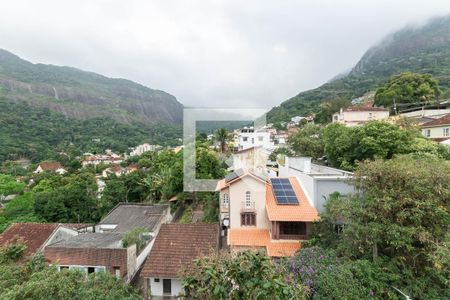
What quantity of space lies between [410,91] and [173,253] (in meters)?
33.3

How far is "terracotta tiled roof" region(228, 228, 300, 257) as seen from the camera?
962 centimetres

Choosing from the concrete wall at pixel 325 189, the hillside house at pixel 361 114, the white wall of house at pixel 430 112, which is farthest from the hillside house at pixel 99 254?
the white wall of house at pixel 430 112

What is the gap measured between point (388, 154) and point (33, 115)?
103278 mm

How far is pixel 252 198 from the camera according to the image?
11320 mm

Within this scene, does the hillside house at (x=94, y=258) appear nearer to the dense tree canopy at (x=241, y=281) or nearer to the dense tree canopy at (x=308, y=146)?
the dense tree canopy at (x=241, y=281)

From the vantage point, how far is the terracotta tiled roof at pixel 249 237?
10133mm

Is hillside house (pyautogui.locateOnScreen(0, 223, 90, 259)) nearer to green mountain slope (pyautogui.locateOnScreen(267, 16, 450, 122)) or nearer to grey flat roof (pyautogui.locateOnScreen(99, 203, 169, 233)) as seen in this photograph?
grey flat roof (pyautogui.locateOnScreen(99, 203, 169, 233))

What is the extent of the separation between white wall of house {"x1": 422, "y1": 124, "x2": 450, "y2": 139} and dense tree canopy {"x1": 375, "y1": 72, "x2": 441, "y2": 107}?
9372mm

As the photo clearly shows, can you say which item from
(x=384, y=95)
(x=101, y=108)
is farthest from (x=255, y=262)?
(x=101, y=108)

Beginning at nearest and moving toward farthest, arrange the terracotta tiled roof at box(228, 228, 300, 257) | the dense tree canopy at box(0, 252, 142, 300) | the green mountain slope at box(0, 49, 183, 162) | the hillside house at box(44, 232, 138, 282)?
1. the dense tree canopy at box(0, 252, 142, 300)
2. the terracotta tiled roof at box(228, 228, 300, 257)
3. the hillside house at box(44, 232, 138, 282)
4. the green mountain slope at box(0, 49, 183, 162)

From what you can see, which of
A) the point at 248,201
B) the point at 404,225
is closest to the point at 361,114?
the point at 248,201

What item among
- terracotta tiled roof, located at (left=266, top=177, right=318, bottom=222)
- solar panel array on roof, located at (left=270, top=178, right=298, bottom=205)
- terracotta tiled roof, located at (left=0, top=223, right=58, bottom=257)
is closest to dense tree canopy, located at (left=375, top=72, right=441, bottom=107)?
solar panel array on roof, located at (left=270, top=178, right=298, bottom=205)

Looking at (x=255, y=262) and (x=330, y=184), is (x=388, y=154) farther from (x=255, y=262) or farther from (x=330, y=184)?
(x=255, y=262)

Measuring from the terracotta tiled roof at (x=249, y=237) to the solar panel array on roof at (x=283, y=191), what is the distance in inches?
62.4
